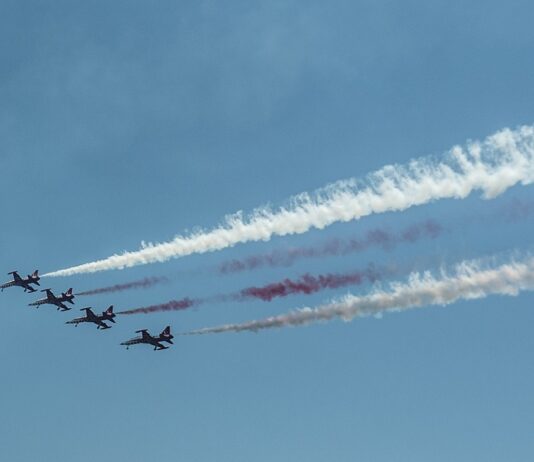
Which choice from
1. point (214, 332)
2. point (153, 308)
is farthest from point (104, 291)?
point (214, 332)

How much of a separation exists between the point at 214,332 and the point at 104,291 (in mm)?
12915

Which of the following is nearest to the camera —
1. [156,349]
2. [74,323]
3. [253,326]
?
[253,326]

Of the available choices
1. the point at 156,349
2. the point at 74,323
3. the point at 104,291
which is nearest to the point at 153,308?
the point at 104,291

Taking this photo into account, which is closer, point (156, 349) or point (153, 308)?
point (153, 308)

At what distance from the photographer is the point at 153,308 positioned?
74625 mm

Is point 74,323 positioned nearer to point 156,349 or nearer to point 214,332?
point 156,349

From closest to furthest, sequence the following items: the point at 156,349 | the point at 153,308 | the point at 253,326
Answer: the point at 253,326 < the point at 153,308 < the point at 156,349

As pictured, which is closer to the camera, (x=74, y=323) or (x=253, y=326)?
(x=253, y=326)

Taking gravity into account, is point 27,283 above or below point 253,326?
above

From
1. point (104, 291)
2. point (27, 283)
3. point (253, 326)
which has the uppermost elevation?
point (27, 283)

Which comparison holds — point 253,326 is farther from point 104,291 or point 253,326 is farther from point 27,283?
point 27,283

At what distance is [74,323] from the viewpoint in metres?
93.8

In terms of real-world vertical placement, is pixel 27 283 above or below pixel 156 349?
above

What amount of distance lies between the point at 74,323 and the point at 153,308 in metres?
21.7
